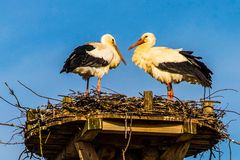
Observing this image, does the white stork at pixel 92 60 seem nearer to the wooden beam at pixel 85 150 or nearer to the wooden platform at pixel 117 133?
the wooden platform at pixel 117 133

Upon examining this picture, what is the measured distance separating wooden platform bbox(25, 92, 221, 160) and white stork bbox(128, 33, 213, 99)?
162 centimetres

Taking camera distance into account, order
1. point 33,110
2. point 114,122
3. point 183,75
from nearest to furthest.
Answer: point 114,122, point 33,110, point 183,75

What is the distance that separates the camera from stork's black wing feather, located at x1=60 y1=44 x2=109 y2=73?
10346 millimetres

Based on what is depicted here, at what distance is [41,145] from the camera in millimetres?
8664

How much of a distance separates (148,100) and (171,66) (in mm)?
2737

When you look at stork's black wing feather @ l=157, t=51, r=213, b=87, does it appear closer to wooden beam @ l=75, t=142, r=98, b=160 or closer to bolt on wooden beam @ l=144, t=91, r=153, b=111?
bolt on wooden beam @ l=144, t=91, r=153, b=111

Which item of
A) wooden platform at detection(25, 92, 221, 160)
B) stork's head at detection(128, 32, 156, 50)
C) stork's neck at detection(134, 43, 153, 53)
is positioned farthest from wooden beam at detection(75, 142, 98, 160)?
stork's head at detection(128, 32, 156, 50)

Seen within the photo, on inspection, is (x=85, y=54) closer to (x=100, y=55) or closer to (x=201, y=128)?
(x=100, y=55)

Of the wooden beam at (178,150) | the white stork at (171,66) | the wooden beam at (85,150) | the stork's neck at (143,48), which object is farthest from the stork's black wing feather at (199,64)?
the wooden beam at (85,150)

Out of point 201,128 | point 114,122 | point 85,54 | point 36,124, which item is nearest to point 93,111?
point 114,122

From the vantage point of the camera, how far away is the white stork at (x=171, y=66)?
34.2 feet

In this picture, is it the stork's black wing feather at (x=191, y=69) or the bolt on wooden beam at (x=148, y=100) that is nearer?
the bolt on wooden beam at (x=148, y=100)

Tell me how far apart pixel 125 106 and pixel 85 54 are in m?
2.75

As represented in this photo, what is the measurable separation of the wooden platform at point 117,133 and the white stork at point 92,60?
1.68 m
